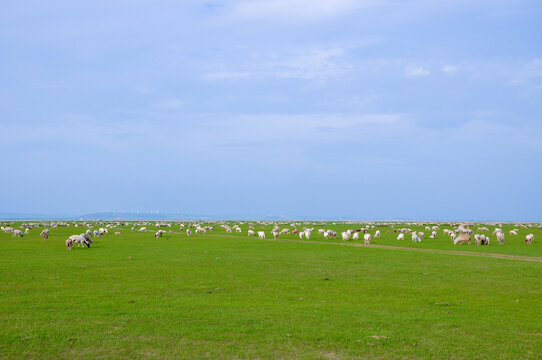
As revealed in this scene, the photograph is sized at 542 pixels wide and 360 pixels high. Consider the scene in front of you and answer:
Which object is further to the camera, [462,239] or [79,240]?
[462,239]

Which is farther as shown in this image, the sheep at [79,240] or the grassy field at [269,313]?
the sheep at [79,240]

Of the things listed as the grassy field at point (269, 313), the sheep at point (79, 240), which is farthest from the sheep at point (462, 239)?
the sheep at point (79, 240)

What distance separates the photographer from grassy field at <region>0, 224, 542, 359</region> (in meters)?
9.85

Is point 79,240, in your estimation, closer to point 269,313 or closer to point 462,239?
point 269,313

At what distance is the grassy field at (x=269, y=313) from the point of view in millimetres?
9852

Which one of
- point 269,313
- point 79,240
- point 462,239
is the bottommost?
point 79,240

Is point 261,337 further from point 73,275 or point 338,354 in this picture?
point 73,275

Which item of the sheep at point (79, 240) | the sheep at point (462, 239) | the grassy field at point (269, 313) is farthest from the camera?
the sheep at point (462, 239)

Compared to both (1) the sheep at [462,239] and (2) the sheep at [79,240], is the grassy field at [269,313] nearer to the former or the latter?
(2) the sheep at [79,240]

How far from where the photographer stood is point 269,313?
512 inches

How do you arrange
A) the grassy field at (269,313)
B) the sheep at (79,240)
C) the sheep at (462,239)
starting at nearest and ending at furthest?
the grassy field at (269,313), the sheep at (79,240), the sheep at (462,239)

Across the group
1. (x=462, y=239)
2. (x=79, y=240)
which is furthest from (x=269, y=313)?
(x=462, y=239)

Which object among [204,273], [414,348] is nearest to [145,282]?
[204,273]

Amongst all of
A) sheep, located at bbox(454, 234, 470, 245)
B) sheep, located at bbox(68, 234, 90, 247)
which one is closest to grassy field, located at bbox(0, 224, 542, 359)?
sheep, located at bbox(68, 234, 90, 247)
